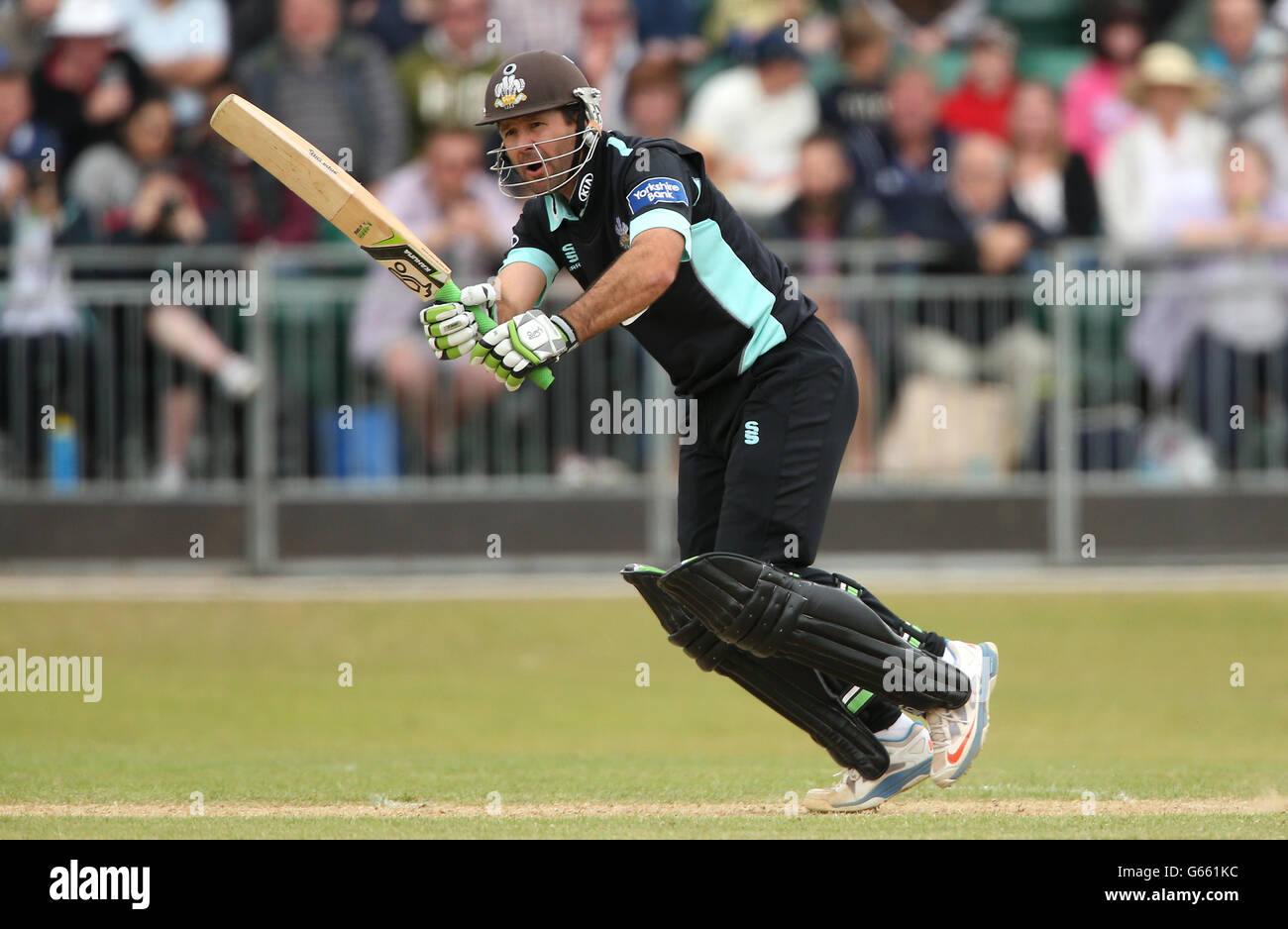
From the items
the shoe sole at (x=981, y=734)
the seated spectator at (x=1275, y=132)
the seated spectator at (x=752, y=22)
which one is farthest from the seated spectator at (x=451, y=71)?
the shoe sole at (x=981, y=734)

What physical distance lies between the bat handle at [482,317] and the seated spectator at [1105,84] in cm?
895

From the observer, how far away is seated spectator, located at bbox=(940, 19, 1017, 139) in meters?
14.8

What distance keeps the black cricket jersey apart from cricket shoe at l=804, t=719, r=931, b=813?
1.63m

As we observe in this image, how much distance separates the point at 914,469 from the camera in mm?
13172

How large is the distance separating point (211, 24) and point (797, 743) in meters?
7.90

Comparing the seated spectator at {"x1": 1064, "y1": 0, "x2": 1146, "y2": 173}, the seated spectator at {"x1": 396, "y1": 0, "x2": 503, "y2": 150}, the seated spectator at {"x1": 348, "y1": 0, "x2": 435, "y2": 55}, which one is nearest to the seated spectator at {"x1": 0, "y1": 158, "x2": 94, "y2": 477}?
the seated spectator at {"x1": 396, "y1": 0, "x2": 503, "y2": 150}

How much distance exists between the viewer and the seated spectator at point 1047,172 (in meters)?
14.2

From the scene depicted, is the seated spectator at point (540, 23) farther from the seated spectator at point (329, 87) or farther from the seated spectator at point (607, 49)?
the seated spectator at point (329, 87)

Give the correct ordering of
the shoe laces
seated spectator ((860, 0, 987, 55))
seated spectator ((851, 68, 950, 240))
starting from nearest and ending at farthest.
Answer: the shoe laces → seated spectator ((851, 68, 950, 240)) → seated spectator ((860, 0, 987, 55))

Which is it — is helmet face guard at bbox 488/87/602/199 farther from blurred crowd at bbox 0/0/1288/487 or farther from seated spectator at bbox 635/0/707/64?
seated spectator at bbox 635/0/707/64

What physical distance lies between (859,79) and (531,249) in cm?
826

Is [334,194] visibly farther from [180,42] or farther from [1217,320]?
[180,42]

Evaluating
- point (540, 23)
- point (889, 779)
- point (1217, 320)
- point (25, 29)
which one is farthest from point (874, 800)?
point (25, 29)

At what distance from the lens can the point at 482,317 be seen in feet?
22.0
